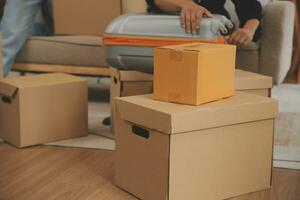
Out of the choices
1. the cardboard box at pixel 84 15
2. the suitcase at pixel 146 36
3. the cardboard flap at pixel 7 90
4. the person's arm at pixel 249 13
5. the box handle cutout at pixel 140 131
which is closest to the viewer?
the box handle cutout at pixel 140 131

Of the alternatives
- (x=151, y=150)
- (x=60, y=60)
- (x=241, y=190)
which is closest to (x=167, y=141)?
(x=151, y=150)

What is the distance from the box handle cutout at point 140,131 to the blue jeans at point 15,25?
4.75 feet

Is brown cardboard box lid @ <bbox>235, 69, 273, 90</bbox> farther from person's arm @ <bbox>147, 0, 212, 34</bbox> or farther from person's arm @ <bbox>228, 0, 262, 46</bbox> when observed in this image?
person's arm @ <bbox>228, 0, 262, 46</bbox>

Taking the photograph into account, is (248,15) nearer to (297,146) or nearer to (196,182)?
(297,146)

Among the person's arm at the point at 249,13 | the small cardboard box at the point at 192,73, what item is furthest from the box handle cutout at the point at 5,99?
the person's arm at the point at 249,13

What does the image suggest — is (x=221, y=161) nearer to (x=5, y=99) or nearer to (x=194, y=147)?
(x=194, y=147)

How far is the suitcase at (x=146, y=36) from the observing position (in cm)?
185

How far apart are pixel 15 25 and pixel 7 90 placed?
0.89 m

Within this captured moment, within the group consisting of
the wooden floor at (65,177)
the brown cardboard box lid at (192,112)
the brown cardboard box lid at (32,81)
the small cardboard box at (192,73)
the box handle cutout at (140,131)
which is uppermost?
the small cardboard box at (192,73)

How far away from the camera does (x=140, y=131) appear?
151cm

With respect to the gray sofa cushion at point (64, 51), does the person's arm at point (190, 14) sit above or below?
above

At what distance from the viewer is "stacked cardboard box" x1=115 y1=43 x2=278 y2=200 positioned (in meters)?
1.40

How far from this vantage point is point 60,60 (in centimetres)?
278

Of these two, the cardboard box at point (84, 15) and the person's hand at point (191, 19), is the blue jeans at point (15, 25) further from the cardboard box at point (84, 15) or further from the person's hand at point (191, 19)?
the person's hand at point (191, 19)
